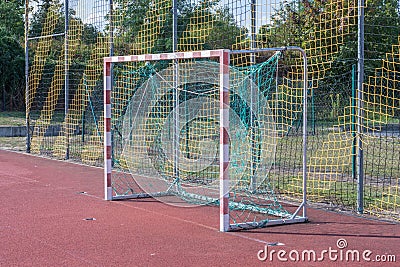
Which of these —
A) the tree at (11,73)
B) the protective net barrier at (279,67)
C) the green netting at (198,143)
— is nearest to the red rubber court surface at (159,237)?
the green netting at (198,143)

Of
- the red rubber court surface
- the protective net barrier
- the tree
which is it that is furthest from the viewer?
the tree

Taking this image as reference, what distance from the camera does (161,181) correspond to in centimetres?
1121

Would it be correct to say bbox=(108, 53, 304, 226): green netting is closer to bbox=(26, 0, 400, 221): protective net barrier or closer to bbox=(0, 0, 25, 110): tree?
bbox=(26, 0, 400, 221): protective net barrier

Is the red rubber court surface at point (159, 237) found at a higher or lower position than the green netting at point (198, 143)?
lower

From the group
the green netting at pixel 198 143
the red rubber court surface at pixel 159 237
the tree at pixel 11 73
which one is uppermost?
the tree at pixel 11 73

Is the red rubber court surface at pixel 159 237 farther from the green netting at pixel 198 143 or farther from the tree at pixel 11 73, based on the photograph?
the tree at pixel 11 73

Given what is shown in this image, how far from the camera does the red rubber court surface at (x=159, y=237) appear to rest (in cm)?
620

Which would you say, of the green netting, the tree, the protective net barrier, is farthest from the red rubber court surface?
the tree

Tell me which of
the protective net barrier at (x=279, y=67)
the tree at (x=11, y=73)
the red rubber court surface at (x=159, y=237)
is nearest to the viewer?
the red rubber court surface at (x=159, y=237)

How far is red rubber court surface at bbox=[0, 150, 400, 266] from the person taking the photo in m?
6.20

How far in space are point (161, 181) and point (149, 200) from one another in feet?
4.94

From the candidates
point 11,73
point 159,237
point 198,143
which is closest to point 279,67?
point 198,143

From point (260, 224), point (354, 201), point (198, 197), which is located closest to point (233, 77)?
point (198, 197)

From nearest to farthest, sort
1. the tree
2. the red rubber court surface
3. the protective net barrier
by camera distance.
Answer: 1. the red rubber court surface
2. the protective net barrier
3. the tree
